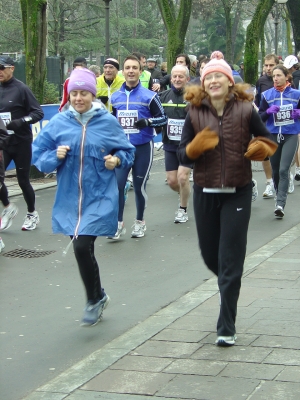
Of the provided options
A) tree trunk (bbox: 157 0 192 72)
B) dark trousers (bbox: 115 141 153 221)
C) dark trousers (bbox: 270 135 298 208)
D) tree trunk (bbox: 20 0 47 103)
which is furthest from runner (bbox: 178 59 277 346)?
tree trunk (bbox: 157 0 192 72)

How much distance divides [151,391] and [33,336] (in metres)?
1.57

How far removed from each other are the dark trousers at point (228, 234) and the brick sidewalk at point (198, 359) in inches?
8.7

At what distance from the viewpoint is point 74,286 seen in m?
7.41

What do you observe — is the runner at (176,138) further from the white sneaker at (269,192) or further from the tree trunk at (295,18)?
the tree trunk at (295,18)

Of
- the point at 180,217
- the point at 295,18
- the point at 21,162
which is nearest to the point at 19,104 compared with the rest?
the point at 21,162

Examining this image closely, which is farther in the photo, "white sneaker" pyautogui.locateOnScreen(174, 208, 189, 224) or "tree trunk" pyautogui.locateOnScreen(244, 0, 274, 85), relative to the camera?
"tree trunk" pyautogui.locateOnScreen(244, 0, 274, 85)

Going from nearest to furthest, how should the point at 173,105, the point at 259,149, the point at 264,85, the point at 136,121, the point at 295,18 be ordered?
the point at 259,149 < the point at 136,121 < the point at 173,105 < the point at 264,85 < the point at 295,18

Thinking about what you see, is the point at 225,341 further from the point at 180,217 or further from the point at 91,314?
the point at 180,217

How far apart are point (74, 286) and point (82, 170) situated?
1763mm

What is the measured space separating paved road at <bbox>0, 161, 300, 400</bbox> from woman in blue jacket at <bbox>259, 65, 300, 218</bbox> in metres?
0.64

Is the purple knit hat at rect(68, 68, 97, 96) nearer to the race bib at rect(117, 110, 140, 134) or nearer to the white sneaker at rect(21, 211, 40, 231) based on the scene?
the race bib at rect(117, 110, 140, 134)

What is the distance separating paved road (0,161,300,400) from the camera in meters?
5.47

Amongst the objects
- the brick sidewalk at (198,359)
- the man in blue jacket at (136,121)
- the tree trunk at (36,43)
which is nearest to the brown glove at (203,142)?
the brick sidewalk at (198,359)

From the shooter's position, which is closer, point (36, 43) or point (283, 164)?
point (283, 164)
